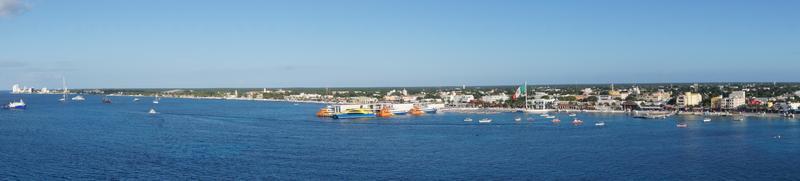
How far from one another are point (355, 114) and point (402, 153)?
81.5 feet

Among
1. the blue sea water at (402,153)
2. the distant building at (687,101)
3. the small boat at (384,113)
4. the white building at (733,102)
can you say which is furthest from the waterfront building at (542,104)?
the blue sea water at (402,153)

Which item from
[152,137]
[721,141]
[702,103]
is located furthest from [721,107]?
[152,137]

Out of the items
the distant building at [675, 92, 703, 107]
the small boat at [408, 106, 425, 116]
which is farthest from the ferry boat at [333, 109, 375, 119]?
the distant building at [675, 92, 703, 107]

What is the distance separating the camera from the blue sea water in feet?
64.6

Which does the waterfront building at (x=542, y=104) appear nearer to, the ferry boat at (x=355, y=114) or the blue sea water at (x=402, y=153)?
the ferry boat at (x=355, y=114)

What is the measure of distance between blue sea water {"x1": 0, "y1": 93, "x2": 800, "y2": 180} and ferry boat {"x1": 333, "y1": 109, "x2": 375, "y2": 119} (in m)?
11.0

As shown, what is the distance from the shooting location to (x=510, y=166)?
2105 centimetres

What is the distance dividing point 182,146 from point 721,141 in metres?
20.1

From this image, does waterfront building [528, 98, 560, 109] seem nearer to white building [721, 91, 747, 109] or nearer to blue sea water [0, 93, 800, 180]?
white building [721, 91, 747, 109]

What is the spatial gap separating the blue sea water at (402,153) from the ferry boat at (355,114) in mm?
10976

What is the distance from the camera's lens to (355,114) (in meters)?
49.0

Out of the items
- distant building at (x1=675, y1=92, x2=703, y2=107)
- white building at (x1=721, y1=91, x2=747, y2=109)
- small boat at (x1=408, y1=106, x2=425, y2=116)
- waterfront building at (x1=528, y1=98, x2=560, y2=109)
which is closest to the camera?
small boat at (x1=408, y1=106, x2=425, y2=116)

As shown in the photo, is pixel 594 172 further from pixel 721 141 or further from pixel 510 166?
pixel 721 141

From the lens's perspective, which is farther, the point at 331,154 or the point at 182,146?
the point at 182,146
